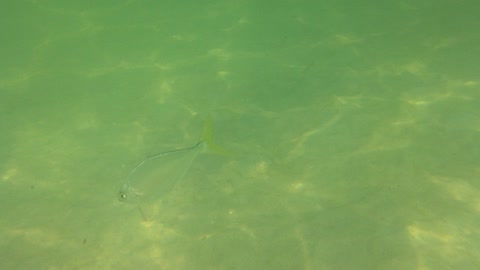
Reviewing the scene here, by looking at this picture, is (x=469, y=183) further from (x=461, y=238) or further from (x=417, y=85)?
(x=417, y=85)

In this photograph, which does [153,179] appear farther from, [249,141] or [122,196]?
[249,141]

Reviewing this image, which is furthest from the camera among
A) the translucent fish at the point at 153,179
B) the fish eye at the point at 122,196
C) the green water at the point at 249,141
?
the translucent fish at the point at 153,179

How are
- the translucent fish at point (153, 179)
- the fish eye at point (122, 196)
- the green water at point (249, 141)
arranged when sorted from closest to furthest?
the green water at point (249, 141)
the fish eye at point (122, 196)
the translucent fish at point (153, 179)

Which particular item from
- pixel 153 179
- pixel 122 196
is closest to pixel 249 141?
pixel 153 179

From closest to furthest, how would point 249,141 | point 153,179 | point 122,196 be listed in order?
point 122,196 → point 153,179 → point 249,141

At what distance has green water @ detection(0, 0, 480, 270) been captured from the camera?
142 inches

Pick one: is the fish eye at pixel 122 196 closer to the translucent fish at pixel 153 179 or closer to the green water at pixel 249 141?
the translucent fish at pixel 153 179

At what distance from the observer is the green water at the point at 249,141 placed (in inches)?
142

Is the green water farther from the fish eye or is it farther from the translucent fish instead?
the fish eye

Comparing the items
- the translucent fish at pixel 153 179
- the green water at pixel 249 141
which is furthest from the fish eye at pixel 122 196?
the green water at pixel 249 141

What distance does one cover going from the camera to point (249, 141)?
4723 mm

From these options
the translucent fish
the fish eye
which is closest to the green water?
the translucent fish

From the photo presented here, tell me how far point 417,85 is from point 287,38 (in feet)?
8.59

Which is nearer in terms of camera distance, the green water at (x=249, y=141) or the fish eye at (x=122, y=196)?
the green water at (x=249, y=141)
